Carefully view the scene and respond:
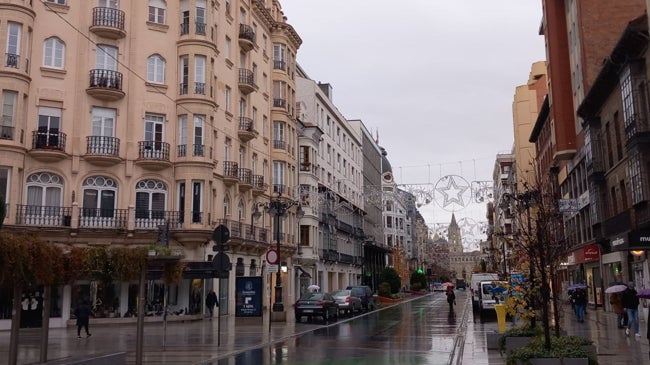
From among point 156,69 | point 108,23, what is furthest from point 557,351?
point 108,23

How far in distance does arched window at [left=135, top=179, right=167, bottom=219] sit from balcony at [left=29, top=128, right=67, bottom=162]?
427cm

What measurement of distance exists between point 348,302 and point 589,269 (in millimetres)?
17453

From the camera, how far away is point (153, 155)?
3344cm

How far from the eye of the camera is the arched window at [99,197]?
31.9 meters

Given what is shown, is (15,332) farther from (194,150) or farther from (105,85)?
(194,150)

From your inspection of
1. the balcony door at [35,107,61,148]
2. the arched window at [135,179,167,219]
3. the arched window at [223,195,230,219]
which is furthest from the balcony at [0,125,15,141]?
the arched window at [223,195,230,219]

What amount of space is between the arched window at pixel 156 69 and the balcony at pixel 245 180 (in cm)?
869

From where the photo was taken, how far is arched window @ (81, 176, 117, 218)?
31.9 metres

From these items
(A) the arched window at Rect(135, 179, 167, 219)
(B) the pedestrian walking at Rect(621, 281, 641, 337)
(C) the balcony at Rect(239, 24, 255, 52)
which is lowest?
(B) the pedestrian walking at Rect(621, 281, 641, 337)

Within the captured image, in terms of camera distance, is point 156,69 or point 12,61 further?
point 156,69

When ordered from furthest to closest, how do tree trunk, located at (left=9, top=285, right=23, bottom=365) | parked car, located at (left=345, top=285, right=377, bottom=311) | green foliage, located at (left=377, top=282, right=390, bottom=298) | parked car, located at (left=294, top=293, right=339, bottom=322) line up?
green foliage, located at (left=377, top=282, right=390, bottom=298), parked car, located at (left=345, top=285, right=377, bottom=311), parked car, located at (left=294, top=293, right=339, bottom=322), tree trunk, located at (left=9, top=285, right=23, bottom=365)

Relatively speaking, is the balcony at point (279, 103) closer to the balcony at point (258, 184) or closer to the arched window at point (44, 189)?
the balcony at point (258, 184)

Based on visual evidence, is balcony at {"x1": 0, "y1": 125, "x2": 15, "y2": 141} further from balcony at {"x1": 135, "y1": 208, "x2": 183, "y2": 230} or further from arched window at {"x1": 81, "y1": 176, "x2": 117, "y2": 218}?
balcony at {"x1": 135, "y1": 208, "x2": 183, "y2": 230}

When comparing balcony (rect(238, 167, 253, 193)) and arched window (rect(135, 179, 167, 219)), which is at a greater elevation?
balcony (rect(238, 167, 253, 193))
